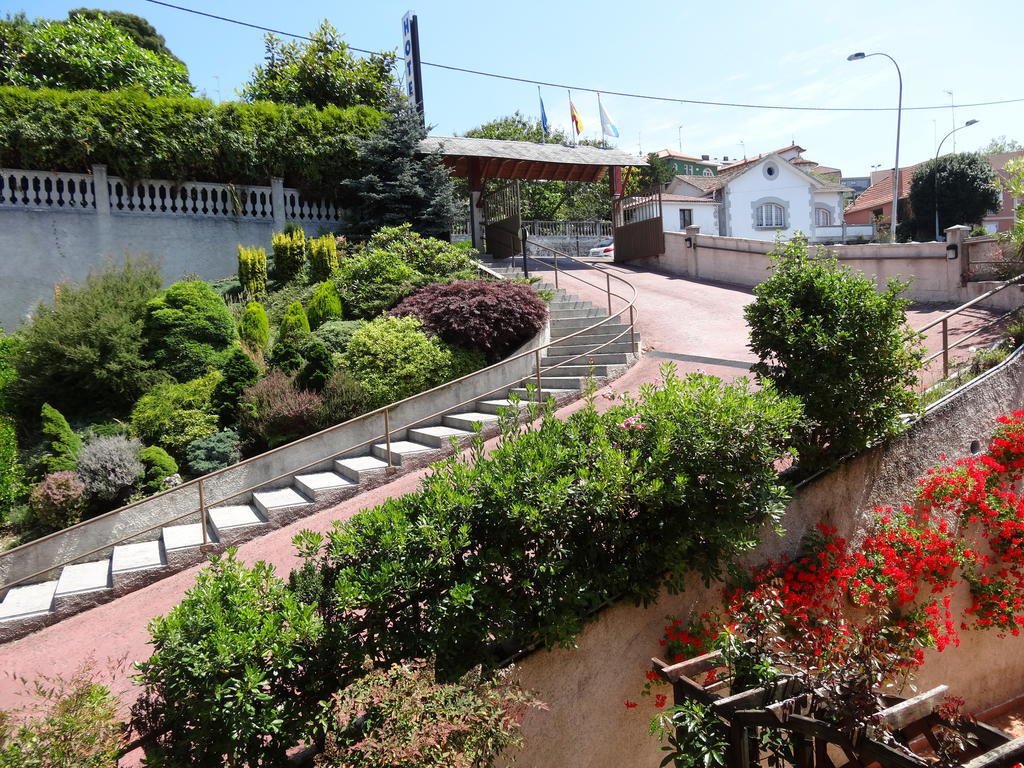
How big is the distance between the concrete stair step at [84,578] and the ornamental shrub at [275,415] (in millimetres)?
2223

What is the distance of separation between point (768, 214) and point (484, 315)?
100ft

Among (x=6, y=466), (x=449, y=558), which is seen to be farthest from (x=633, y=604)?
(x=6, y=466)

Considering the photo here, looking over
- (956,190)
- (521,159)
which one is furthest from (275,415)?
(956,190)

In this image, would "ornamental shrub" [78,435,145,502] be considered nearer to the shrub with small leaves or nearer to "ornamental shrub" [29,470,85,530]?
"ornamental shrub" [29,470,85,530]

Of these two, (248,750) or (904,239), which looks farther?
(904,239)

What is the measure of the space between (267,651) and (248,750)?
49cm

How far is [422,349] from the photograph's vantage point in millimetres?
9383

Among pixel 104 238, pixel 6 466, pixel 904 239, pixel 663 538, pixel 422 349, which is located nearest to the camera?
pixel 663 538

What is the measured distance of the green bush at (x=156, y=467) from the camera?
8031mm

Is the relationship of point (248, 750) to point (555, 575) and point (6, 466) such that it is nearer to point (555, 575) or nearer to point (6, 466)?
point (555, 575)

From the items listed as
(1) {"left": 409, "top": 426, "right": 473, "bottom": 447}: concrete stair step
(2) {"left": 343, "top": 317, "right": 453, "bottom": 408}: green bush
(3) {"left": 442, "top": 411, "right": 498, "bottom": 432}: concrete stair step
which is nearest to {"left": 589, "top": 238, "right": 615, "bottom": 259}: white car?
(2) {"left": 343, "top": 317, "right": 453, "bottom": 408}: green bush

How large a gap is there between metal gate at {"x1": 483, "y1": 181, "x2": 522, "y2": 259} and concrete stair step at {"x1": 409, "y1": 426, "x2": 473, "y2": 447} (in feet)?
29.5

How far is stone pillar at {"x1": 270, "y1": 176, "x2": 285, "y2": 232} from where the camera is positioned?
52.4 feet

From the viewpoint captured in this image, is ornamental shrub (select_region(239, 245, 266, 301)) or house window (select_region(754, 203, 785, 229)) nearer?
ornamental shrub (select_region(239, 245, 266, 301))
